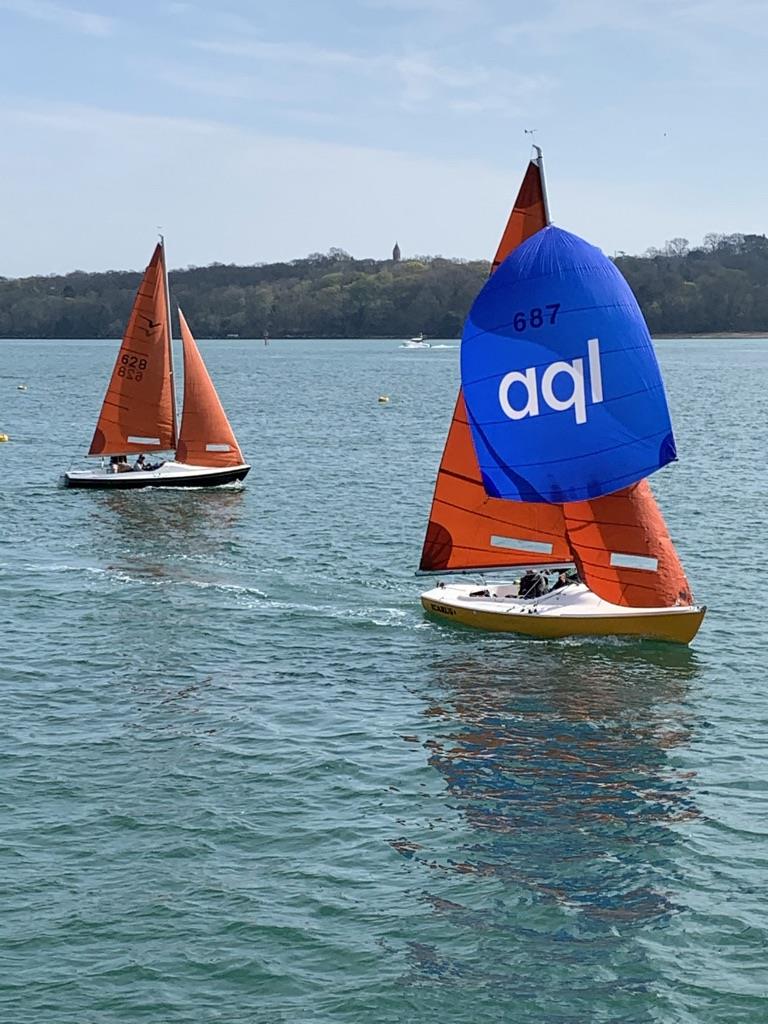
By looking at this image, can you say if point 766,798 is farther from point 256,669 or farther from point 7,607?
point 7,607

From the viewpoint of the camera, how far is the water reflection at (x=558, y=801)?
20078 mm

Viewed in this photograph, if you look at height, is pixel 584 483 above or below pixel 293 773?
above

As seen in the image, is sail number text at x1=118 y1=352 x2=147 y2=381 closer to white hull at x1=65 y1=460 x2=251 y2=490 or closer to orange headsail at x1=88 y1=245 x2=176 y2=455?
orange headsail at x1=88 y1=245 x2=176 y2=455

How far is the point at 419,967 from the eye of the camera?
19250mm

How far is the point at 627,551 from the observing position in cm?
3416

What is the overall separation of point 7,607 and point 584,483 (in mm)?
16519

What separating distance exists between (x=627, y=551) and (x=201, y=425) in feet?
99.6

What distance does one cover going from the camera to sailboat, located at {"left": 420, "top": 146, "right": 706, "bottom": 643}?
32.8 meters

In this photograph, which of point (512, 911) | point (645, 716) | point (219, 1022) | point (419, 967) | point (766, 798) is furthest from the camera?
point (645, 716)

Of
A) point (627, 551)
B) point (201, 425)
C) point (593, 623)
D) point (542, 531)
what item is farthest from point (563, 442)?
point (201, 425)

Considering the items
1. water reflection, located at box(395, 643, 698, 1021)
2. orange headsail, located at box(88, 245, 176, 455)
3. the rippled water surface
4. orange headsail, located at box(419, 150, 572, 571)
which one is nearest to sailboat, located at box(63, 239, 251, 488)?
orange headsail, located at box(88, 245, 176, 455)

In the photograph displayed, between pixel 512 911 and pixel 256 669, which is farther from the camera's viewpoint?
pixel 256 669

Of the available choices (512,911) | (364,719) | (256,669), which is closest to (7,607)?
(256,669)

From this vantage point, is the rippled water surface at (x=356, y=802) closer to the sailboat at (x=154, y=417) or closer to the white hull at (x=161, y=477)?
the white hull at (x=161, y=477)
